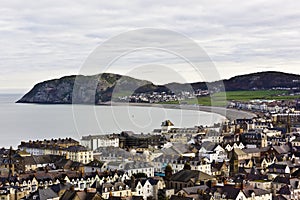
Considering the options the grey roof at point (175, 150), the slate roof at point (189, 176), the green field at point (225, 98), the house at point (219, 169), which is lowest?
the house at point (219, 169)

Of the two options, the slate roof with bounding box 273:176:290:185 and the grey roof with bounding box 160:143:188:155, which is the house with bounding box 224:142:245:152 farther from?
the slate roof with bounding box 273:176:290:185

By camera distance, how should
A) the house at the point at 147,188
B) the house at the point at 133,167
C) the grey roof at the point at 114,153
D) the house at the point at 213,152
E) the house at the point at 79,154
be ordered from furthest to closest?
the house at the point at 79,154
the house at the point at 213,152
the grey roof at the point at 114,153
the house at the point at 133,167
the house at the point at 147,188

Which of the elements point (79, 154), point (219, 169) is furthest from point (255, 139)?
point (79, 154)

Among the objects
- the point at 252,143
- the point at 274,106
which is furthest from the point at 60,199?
the point at 274,106

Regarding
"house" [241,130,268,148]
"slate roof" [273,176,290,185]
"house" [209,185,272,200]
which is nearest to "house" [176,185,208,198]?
"house" [209,185,272,200]

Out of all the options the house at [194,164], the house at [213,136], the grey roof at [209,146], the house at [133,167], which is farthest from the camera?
the house at [213,136]

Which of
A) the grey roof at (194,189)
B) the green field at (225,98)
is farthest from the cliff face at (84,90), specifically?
the grey roof at (194,189)

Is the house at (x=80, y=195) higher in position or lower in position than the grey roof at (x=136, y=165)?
higher

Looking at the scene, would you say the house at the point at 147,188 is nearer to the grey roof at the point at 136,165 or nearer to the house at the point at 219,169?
the grey roof at the point at 136,165

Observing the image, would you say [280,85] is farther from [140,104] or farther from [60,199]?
[60,199]
